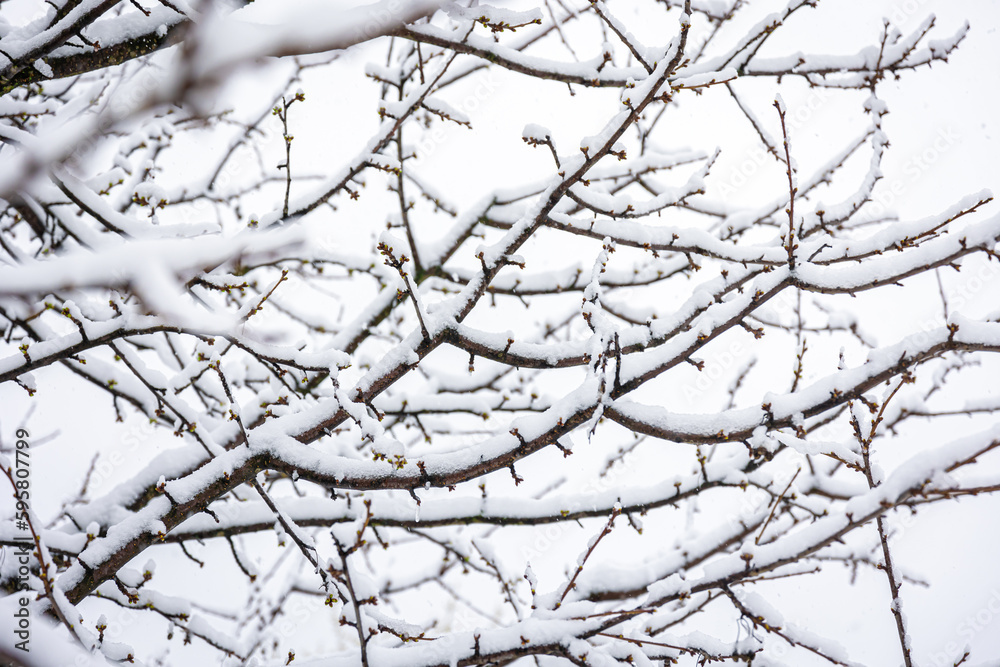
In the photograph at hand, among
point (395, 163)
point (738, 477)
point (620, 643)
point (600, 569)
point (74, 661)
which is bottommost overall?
point (74, 661)

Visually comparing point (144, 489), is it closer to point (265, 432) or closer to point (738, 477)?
point (265, 432)

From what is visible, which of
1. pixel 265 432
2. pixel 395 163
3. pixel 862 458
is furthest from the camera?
pixel 395 163

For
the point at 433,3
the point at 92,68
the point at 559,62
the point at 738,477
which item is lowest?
the point at 433,3

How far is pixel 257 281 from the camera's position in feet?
12.6

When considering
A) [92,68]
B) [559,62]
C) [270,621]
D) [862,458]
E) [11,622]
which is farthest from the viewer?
[270,621]

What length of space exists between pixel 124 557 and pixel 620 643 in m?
1.87

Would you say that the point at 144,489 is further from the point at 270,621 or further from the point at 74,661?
the point at 74,661

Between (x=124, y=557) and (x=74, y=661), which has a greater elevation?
(x=124, y=557)

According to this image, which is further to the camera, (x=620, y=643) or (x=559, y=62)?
(x=559, y=62)

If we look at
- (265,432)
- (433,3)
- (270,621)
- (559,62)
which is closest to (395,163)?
(559,62)

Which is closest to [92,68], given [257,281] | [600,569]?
[257,281]

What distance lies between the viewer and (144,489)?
2.96 meters

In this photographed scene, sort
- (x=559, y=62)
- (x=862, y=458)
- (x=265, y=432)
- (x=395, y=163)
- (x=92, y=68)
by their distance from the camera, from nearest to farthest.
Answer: (x=862, y=458)
(x=265, y=432)
(x=92, y=68)
(x=559, y=62)
(x=395, y=163)

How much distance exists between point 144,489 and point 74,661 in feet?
8.94
